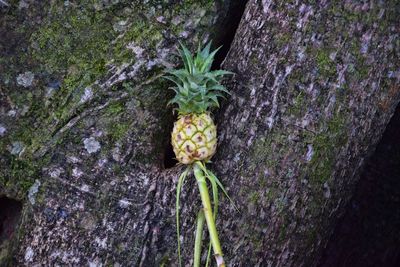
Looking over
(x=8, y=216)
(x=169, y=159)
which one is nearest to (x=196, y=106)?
(x=169, y=159)

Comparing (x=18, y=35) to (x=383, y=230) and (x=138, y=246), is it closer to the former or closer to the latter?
(x=138, y=246)

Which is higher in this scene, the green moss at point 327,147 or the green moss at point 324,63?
the green moss at point 324,63

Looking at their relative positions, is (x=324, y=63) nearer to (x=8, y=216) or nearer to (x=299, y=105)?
(x=299, y=105)

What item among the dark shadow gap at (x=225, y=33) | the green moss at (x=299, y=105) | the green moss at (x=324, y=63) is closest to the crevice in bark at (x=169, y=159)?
the dark shadow gap at (x=225, y=33)

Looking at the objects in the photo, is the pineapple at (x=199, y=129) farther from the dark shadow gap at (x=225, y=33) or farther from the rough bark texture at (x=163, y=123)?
the dark shadow gap at (x=225, y=33)

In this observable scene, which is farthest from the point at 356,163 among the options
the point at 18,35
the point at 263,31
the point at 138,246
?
the point at 18,35
